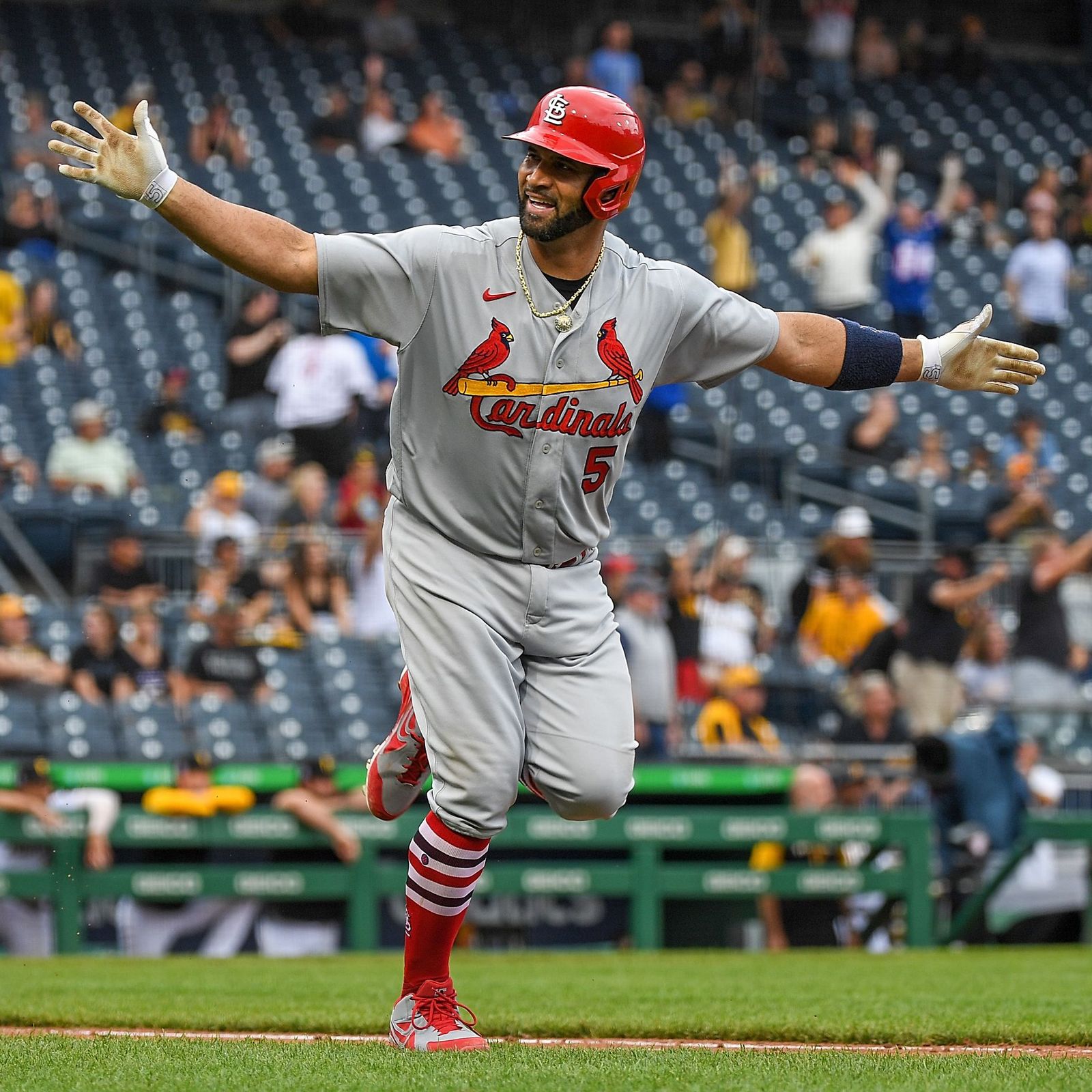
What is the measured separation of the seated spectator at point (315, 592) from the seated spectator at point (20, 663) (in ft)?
4.84

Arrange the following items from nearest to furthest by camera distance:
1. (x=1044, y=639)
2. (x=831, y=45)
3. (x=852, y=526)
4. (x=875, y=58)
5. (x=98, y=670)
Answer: (x=98, y=670)
(x=1044, y=639)
(x=852, y=526)
(x=831, y=45)
(x=875, y=58)

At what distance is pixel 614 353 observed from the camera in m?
4.52

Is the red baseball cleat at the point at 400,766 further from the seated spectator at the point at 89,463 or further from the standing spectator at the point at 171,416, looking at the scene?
the standing spectator at the point at 171,416

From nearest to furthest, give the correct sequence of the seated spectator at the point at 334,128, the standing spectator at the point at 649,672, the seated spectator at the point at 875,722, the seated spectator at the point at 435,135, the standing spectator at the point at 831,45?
the standing spectator at the point at 649,672
the seated spectator at the point at 875,722
the seated spectator at the point at 334,128
the seated spectator at the point at 435,135
the standing spectator at the point at 831,45

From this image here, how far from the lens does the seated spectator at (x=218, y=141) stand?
15.7 meters

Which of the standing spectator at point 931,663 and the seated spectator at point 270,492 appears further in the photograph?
the seated spectator at point 270,492

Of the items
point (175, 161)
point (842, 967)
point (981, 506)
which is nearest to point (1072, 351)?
point (981, 506)

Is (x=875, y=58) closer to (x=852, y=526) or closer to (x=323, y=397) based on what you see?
(x=852, y=526)

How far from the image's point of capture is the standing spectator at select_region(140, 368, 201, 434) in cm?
1282

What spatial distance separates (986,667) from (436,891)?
25.1ft

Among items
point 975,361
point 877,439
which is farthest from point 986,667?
point 975,361

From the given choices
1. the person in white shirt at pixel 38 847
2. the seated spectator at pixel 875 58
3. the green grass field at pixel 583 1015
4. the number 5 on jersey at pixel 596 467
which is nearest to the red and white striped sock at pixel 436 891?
the green grass field at pixel 583 1015

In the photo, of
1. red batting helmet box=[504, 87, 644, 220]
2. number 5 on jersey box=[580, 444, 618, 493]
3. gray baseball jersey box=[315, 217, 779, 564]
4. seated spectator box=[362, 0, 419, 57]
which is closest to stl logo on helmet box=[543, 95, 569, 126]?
red batting helmet box=[504, 87, 644, 220]

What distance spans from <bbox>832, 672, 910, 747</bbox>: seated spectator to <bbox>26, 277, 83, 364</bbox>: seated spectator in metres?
5.98
